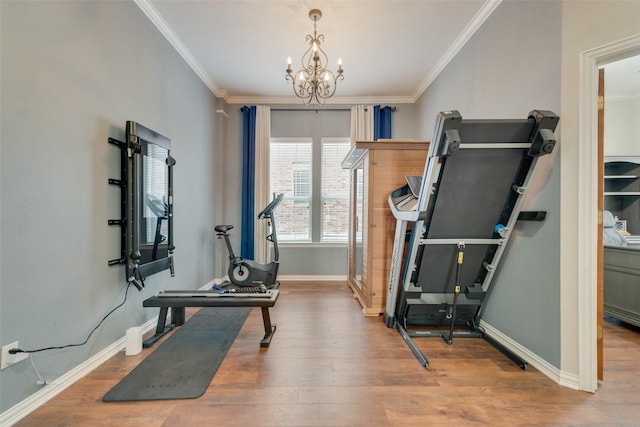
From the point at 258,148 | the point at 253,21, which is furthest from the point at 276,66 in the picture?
the point at 258,148

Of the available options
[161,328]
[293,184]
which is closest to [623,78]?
[293,184]

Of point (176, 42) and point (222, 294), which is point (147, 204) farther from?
point (176, 42)

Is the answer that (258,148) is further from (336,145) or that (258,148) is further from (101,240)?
(101,240)

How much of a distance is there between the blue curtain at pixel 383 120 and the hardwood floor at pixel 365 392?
323 centimetres

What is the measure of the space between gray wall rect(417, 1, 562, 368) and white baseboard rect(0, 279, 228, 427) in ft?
10.8

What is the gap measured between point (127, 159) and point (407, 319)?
9.61 ft

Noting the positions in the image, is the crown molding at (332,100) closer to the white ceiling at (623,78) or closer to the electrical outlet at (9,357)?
the white ceiling at (623,78)

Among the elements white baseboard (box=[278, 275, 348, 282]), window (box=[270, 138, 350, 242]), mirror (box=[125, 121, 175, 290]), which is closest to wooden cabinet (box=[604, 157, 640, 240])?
window (box=[270, 138, 350, 242])

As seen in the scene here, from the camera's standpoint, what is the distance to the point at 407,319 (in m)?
2.59

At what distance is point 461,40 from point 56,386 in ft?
15.3

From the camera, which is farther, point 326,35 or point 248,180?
point 248,180

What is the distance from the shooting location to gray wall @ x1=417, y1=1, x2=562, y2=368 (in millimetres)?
1793

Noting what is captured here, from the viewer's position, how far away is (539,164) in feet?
6.33

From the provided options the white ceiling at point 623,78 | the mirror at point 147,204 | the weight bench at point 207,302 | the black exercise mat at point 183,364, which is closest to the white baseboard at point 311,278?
the black exercise mat at point 183,364
